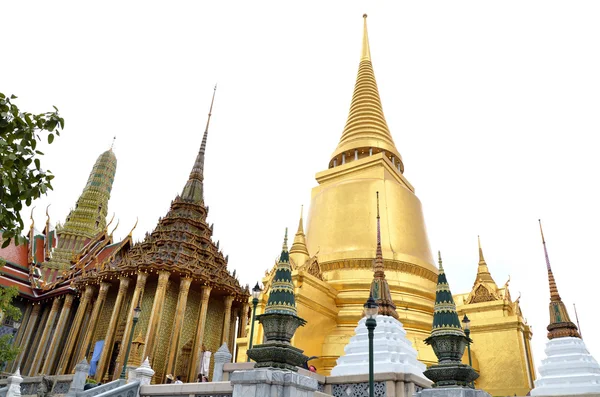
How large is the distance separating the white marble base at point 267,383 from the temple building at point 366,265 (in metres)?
8.40

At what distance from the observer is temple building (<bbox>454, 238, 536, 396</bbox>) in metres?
13.8

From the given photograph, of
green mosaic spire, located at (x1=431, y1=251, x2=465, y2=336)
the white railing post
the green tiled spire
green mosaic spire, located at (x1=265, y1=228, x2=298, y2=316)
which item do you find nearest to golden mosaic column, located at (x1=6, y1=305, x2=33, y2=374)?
the green tiled spire

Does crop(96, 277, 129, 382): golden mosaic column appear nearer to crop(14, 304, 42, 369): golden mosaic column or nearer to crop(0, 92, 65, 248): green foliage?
crop(14, 304, 42, 369): golden mosaic column

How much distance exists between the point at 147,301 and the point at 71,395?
32.5 feet

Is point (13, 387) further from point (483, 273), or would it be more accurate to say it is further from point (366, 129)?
point (366, 129)

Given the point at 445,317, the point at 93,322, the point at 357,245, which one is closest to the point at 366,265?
the point at 357,245

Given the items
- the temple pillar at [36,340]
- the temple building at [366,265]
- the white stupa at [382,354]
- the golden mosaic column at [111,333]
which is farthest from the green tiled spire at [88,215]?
the white stupa at [382,354]

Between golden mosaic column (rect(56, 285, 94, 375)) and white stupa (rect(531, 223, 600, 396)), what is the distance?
1895 centimetres

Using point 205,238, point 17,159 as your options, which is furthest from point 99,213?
point 17,159

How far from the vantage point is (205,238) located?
23.6 meters

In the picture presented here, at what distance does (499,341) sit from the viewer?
47.5ft

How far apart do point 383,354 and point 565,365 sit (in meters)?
4.59

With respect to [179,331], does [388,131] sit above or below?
above

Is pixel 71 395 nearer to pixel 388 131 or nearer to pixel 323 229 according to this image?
pixel 323 229
